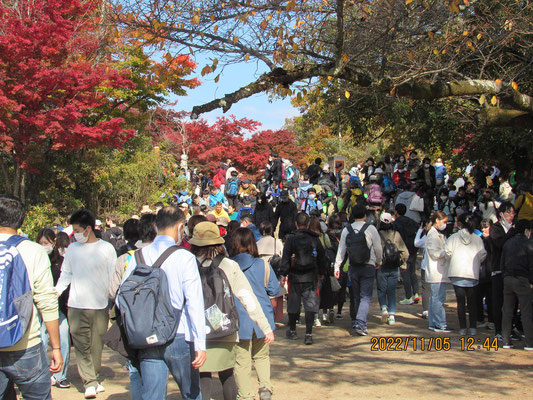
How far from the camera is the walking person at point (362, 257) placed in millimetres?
8469

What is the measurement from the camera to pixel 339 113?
14266mm

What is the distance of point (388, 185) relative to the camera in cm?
1650

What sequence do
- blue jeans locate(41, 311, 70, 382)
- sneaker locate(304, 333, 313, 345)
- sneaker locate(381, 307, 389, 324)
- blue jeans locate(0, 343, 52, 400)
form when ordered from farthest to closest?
sneaker locate(381, 307, 389, 324), sneaker locate(304, 333, 313, 345), blue jeans locate(41, 311, 70, 382), blue jeans locate(0, 343, 52, 400)

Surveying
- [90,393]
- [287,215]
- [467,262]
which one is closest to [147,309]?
[90,393]

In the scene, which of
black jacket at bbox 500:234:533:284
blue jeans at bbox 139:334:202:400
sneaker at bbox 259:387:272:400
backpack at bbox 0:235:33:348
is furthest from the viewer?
black jacket at bbox 500:234:533:284

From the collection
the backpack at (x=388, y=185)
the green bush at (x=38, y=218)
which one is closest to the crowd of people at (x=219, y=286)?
the backpack at (x=388, y=185)

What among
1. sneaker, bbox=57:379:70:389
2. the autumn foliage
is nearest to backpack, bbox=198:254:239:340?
sneaker, bbox=57:379:70:389

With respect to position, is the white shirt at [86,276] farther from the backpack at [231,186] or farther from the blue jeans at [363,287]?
the backpack at [231,186]

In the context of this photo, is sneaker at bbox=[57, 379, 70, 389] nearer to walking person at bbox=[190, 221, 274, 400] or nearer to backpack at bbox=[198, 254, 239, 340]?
walking person at bbox=[190, 221, 274, 400]

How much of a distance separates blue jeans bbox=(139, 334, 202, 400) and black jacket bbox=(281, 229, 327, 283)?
4159 millimetres

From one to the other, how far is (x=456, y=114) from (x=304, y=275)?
753 centimetres

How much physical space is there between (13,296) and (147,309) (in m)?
0.82

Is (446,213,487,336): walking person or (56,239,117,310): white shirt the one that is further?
(446,213,487,336): walking person

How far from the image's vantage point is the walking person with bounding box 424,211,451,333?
334 inches
